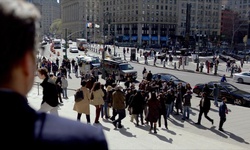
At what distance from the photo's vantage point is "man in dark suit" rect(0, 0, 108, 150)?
121 centimetres

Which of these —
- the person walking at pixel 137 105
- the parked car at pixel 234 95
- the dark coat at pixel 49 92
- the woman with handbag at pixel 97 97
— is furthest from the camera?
the parked car at pixel 234 95

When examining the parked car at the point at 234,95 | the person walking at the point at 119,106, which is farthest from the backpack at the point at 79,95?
the parked car at the point at 234,95

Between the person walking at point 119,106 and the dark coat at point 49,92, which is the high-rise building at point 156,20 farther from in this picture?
the dark coat at point 49,92

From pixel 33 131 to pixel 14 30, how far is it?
37cm

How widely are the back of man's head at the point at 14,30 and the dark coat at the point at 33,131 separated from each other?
12 centimetres

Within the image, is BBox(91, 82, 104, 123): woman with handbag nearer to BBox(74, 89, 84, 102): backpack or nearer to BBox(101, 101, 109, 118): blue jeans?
BBox(74, 89, 84, 102): backpack

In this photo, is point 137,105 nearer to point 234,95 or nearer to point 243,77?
point 234,95

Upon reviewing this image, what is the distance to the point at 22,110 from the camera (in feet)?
4.03

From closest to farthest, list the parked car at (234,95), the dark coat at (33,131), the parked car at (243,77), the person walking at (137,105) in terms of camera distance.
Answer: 1. the dark coat at (33,131)
2. the person walking at (137,105)
3. the parked car at (234,95)
4. the parked car at (243,77)

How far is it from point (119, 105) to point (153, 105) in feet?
4.12

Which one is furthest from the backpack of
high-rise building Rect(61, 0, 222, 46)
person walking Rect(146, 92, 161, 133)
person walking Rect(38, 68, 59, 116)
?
high-rise building Rect(61, 0, 222, 46)

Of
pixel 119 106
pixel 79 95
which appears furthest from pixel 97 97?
pixel 79 95

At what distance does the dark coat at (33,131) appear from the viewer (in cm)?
121

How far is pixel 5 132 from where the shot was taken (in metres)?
1.20
